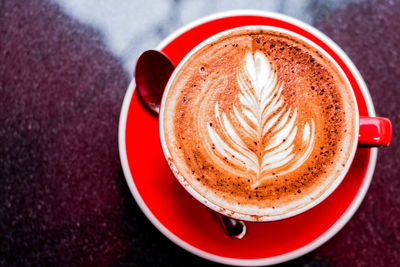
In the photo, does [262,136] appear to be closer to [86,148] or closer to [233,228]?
[233,228]

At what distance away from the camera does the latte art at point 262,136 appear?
67 centimetres

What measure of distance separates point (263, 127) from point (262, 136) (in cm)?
2

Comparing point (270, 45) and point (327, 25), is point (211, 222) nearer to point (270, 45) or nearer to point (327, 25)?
point (270, 45)

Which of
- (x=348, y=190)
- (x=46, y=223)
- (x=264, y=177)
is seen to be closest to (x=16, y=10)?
(x=46, y=223)

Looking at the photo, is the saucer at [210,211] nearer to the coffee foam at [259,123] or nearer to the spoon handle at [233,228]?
the spoon handle at [233,228]

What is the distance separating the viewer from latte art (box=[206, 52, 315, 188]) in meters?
0.67

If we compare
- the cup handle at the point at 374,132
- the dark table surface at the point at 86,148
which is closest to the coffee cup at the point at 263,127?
the cup handle at the point at 374,132

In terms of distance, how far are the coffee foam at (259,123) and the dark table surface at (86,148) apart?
0.39 m

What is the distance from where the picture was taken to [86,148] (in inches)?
39.1

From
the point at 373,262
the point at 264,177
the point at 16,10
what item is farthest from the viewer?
the point at 16,10

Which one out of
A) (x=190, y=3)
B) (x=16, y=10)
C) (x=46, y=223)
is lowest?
(x=46, y=223)

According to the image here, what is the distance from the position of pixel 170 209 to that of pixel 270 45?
1.53 ft

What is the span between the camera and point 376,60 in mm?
1030

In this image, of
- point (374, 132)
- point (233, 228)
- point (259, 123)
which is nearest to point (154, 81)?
point (259, 123)
